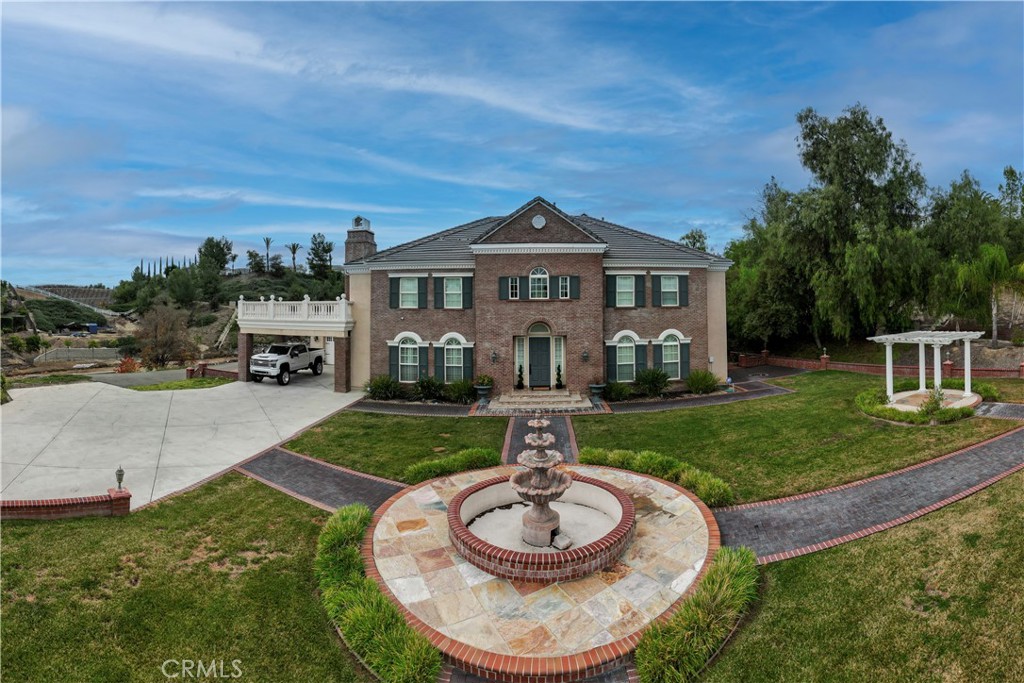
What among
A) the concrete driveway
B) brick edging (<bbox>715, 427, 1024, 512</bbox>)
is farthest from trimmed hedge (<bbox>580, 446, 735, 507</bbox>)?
the concrete driveway

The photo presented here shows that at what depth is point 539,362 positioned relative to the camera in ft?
73.6

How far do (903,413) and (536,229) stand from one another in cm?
1434

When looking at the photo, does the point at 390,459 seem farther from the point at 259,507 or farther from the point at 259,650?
the point at 259,650

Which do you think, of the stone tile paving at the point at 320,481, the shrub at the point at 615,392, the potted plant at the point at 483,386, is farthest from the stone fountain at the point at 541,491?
the shrub at the point at 615,392

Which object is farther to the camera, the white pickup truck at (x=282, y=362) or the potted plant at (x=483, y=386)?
the white pickup truck at (x=282, y=362)

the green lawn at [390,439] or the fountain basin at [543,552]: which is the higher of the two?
the green lawn at [390,439]

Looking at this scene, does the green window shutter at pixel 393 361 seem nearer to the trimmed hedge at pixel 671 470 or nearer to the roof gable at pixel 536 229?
the roof gable at pixel 536 229

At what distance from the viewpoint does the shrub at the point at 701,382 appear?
22.3 metres

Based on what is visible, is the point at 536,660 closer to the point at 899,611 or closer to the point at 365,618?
the point at 365,618

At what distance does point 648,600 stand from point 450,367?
53.6 ft

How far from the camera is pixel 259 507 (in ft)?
34.1

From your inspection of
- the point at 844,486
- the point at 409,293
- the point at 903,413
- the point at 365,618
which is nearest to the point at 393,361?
the point at 409,293

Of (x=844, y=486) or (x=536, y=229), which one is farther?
(x=536, y=229)

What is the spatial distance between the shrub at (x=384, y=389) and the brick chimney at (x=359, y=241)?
773cm
